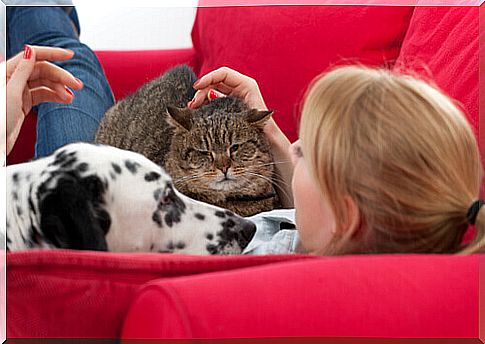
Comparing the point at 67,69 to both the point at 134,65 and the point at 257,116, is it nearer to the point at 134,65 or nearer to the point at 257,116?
the point at 134,65

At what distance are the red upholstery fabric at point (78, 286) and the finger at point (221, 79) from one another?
1.02 m

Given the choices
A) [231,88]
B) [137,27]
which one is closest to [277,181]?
[231,88]

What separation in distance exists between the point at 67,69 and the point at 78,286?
1754mm

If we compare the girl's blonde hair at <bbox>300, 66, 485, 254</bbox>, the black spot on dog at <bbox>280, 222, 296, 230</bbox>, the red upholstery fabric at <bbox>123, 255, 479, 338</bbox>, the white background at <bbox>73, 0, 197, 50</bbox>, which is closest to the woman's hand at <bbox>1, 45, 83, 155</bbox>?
the black spot on dog at <bbox>280, 222, 296, 230</bbox>

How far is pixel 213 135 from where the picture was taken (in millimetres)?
2031

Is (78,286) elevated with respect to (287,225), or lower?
elevated

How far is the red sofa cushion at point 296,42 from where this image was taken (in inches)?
92.0

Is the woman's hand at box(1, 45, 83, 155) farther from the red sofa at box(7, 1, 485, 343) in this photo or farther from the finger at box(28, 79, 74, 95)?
the red sofa at box(7, 1, 485, 343)

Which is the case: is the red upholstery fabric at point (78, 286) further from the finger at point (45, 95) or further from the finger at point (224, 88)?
the finger at point (224, 88)

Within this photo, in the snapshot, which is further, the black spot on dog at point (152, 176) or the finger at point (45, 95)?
the finger at point (45, 95)

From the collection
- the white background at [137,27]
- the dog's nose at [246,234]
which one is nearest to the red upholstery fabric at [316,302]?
the dog's nose at [246,234]

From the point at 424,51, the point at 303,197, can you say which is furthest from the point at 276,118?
the point at 303,197

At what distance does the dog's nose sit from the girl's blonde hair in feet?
0.91

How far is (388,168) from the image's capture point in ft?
3.67
